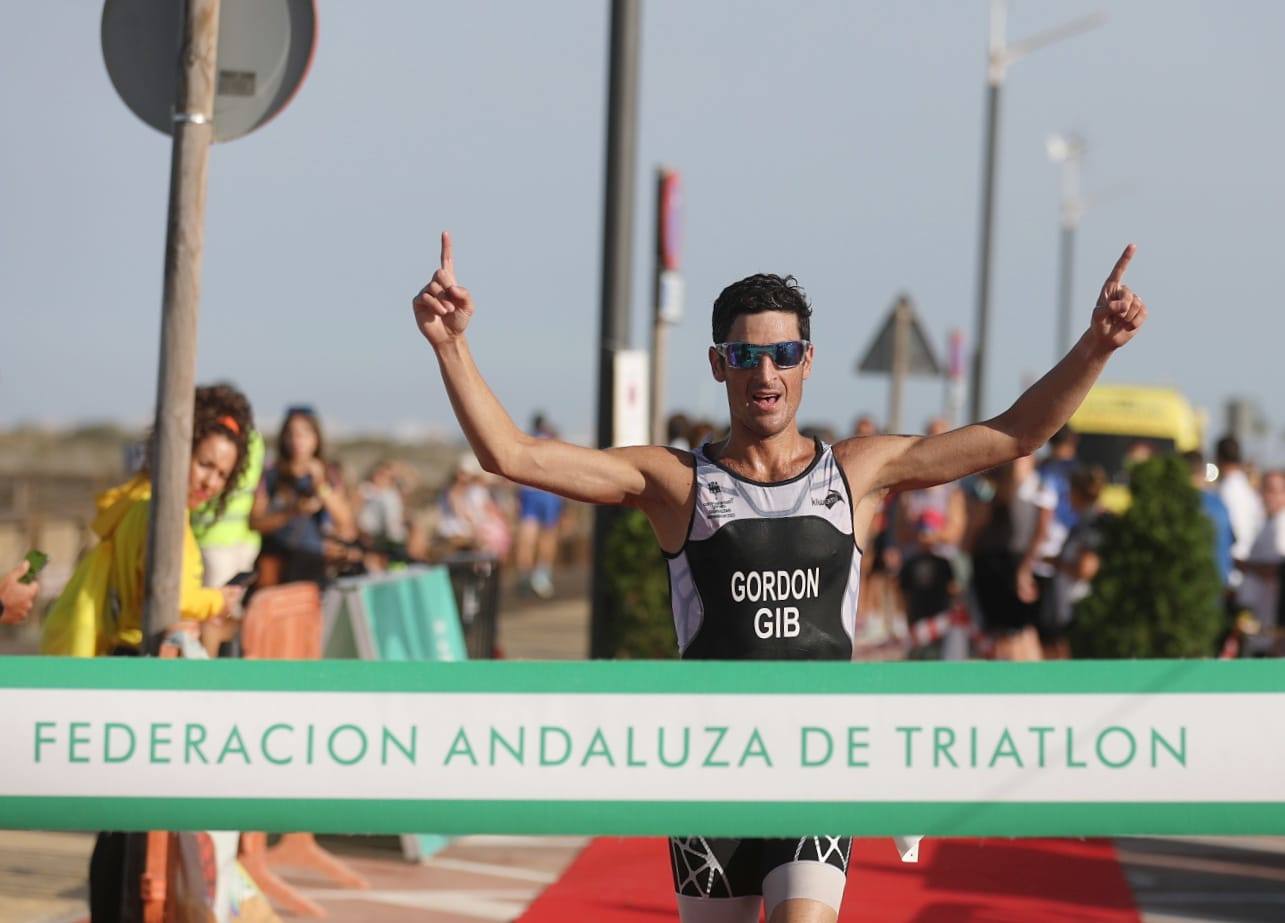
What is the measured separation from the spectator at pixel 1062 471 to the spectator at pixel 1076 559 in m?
0.40

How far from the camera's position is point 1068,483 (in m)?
13.9

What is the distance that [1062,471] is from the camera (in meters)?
14.4

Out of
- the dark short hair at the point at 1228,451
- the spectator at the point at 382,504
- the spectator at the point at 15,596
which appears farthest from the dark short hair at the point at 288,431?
the dark short hair at the point at 1228,451

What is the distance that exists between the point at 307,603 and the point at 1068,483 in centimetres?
684

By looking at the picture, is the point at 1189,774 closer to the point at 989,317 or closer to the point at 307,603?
the point at 307,603

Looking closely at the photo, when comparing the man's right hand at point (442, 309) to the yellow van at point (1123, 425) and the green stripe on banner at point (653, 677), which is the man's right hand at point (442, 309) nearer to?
the green stripe on banner at point (653, 677)

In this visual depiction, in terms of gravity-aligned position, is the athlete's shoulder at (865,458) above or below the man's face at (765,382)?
below

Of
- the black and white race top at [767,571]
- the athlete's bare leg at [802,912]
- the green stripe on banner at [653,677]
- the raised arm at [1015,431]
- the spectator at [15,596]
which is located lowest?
the athlete's bare leg at [802,912]

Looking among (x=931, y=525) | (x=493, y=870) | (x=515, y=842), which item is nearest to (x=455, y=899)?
(x=493, y=870)

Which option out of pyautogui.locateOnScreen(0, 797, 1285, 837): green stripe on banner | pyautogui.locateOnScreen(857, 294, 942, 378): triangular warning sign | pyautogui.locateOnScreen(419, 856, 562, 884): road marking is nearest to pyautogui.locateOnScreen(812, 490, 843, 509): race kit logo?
pyautogui.locateOnScreen(0, 797, 1285, 837): green stripe on banner

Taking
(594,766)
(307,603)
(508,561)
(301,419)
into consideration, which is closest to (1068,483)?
(301,419)

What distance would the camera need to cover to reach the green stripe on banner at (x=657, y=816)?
4367mm

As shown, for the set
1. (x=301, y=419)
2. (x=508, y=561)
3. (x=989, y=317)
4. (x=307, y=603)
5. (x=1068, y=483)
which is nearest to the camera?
(x=307, y=603)

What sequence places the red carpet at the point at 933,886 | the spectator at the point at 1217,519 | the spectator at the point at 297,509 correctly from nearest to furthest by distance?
the red carpet at the point at 933,886
the spectator at the point at 297,509
the spectator at the point at 1217,519
